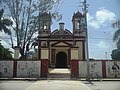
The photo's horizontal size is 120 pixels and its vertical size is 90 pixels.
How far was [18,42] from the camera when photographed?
33625 millimetres

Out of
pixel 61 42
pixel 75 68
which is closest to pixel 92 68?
pixel 75 68

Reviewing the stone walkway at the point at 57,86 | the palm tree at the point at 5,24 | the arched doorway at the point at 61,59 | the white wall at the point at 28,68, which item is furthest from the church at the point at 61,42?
the stone walkway at the point at 57,86

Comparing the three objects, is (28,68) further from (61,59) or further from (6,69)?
(61,59)

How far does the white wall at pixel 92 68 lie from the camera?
2681 centimetres

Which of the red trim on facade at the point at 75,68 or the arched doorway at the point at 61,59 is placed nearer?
the red trim on facade at the point at 75,68

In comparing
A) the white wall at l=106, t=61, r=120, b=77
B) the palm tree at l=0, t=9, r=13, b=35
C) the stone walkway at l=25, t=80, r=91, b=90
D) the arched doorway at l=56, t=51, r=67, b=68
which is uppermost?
the palm tree at l=0, t=9, r=13, b=35

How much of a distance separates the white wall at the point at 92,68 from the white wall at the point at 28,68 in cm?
457

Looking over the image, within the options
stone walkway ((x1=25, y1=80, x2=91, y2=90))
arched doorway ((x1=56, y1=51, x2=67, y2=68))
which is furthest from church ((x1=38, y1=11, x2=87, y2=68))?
stone walkway ((x1=25, y1=80, x2=91, y2=90))

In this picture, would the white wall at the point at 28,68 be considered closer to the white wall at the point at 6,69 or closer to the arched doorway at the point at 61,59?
the white wall at the point at 6,69

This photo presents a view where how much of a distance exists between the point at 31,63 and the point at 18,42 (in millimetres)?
7304

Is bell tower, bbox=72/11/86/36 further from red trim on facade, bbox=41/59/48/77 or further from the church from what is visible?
red trim on facade, bbox=41/59/48/77

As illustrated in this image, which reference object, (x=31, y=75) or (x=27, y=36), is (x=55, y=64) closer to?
(x=27, y=36)

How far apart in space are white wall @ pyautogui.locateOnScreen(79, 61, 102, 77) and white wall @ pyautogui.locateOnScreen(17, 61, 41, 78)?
4.57 meters

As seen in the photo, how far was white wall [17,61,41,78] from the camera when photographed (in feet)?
88.7
